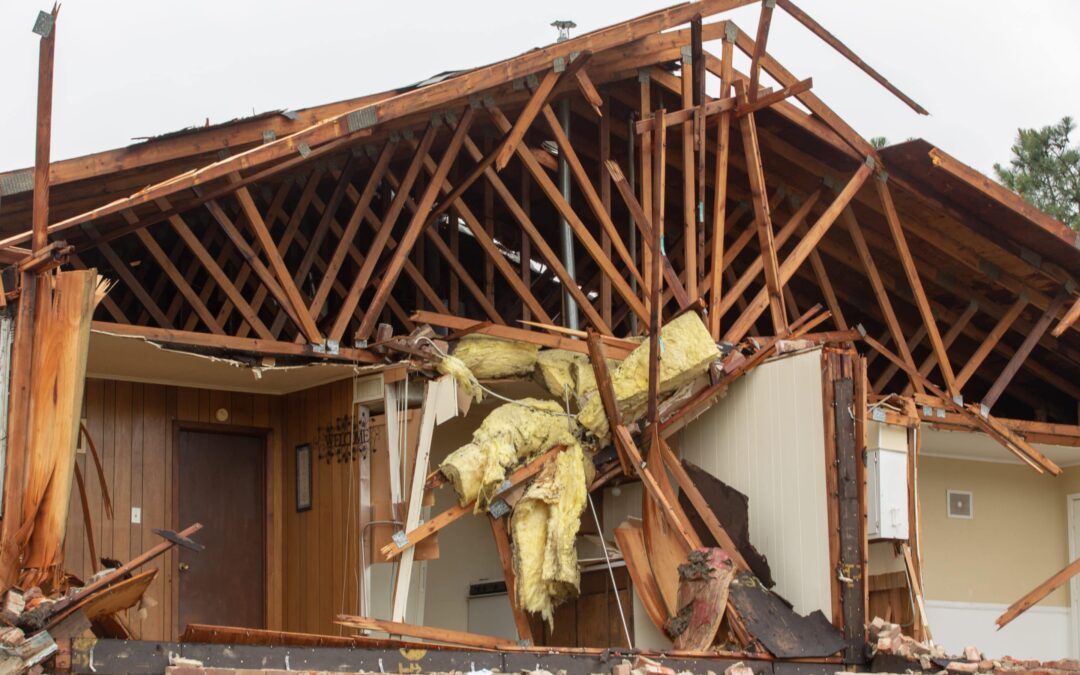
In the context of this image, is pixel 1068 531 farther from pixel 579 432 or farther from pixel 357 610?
pixel 357 610

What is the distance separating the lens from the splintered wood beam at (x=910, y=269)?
13.9 metres

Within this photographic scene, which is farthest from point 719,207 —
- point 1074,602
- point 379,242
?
point 1074,602

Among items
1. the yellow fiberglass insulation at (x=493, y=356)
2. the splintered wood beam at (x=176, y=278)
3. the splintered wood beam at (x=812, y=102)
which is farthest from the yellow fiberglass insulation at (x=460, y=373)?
the splintered wood beam at (x=812, y=102)

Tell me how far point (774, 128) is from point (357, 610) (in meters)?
5.62

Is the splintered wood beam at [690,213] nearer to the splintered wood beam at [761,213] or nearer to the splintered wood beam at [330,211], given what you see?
the splintered wood beam at [761,213]

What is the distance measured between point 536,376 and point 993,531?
6527mm

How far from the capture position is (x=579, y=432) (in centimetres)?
1234

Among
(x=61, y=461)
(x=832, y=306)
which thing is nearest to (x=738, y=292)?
(x=832, y=306)

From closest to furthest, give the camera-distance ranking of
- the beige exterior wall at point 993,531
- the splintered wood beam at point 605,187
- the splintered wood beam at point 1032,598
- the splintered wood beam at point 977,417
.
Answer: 1. the splintered wood beam at point 1032,598
2. the splintered wood beam at point 605,187
3. the splintered wood beam at point 977,417
4. the beige exterior wall at point 993,531

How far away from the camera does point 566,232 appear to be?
1365 centimetres

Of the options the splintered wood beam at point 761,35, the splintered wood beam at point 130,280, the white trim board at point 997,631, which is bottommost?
the white trim board at point 997,631

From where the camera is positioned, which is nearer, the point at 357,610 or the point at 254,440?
the point at 357,610

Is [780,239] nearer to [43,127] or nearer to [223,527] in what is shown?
[223,527]

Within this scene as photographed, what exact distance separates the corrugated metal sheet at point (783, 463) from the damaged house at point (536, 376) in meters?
0.03
